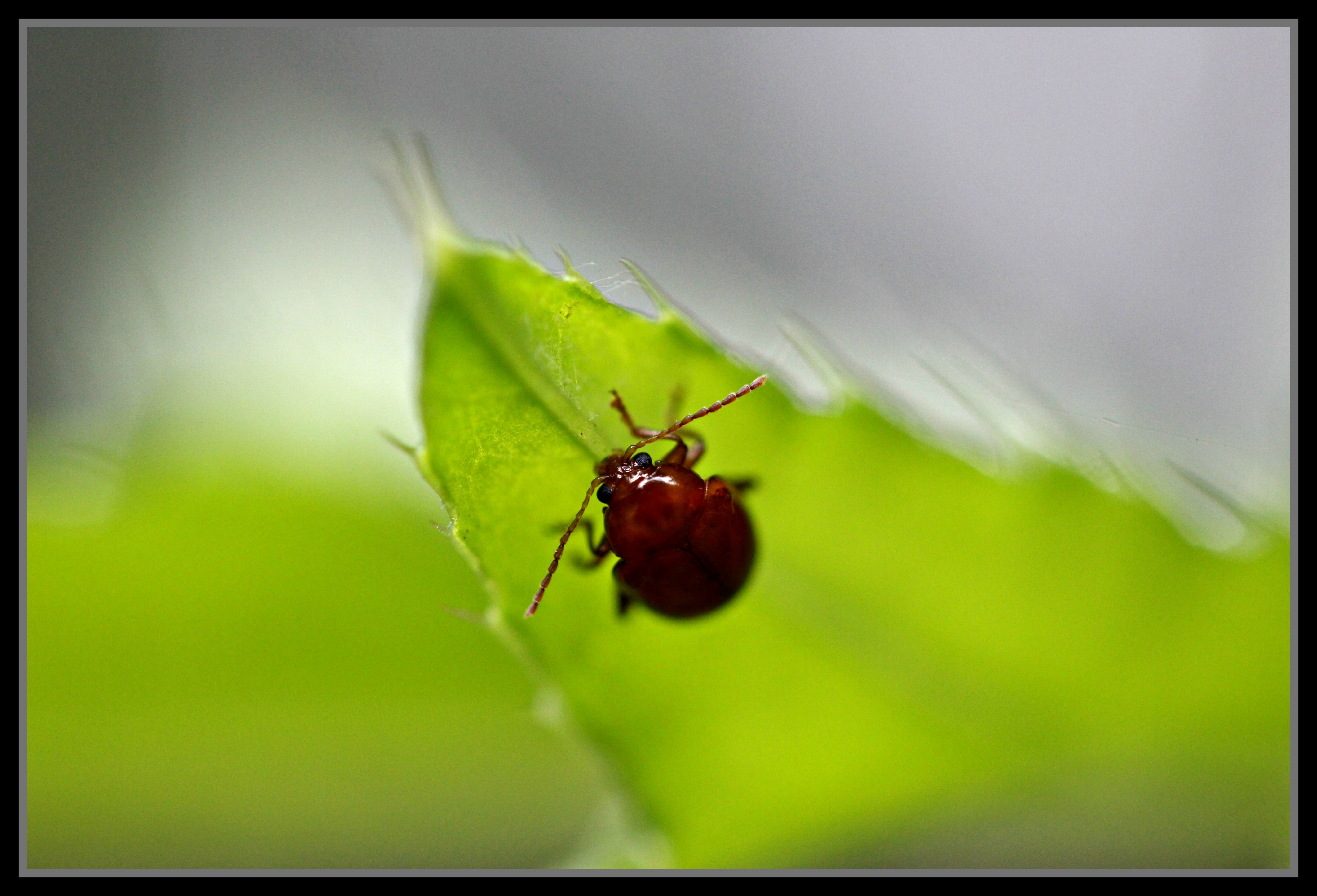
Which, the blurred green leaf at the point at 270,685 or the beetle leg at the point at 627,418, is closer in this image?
the beetle leg at the point at 627,418

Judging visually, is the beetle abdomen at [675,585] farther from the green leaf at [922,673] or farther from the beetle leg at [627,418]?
the beetle leg at [627,418]

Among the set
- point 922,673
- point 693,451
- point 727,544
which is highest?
point 693,451

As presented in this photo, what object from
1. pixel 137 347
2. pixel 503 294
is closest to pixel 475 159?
pixel 137 347

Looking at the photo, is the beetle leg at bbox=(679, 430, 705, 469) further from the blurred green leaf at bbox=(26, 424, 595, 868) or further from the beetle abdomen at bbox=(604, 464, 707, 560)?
the blurred green leaf at bbox=(26, 424, 595, 868)

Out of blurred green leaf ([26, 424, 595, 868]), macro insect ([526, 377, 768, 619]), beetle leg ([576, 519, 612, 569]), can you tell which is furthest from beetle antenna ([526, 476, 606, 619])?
blurred green leaf ([26, 424, 595, 868])

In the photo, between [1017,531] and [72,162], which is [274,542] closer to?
[1017,531]

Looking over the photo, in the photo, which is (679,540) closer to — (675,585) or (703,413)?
(675,585)

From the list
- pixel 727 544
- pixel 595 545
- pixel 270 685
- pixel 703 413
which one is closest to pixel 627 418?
pixel 703 413

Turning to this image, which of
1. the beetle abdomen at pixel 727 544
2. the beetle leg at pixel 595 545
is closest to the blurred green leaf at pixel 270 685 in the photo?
the beetle leg at pixel 595 545
